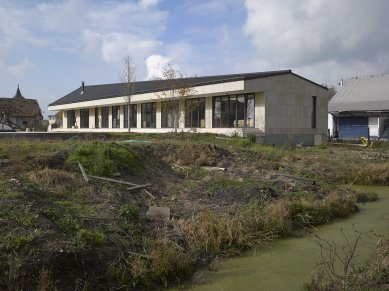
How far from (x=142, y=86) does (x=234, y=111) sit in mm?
11735

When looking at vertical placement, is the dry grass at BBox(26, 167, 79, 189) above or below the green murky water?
above

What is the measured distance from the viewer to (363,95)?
130 ft

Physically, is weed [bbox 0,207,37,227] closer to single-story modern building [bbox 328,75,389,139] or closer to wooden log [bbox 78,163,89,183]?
wooden log [bbox 78,163,89,183]

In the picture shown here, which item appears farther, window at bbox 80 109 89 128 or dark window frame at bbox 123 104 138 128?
window at bbox 80 109 89 128

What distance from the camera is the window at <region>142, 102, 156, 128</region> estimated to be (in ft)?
109

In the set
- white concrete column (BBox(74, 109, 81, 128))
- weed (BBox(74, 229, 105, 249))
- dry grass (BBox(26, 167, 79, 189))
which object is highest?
white concrete column (BBox(74, 109, 81, 128))

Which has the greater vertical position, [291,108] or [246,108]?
[291,108]

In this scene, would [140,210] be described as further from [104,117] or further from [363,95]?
[363,95]

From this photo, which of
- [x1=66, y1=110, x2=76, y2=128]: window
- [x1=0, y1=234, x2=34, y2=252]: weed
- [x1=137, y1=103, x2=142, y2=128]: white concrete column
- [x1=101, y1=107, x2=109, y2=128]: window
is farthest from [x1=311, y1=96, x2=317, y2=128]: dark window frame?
[x1=0, y1=234, x2=34, y2=252]: weed

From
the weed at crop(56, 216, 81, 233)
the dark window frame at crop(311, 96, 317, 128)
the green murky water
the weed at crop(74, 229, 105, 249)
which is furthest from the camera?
the dark window frame at crop(311, 96, 317, 128)

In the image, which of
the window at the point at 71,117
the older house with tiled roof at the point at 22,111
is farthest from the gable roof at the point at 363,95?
the older house with tiled roof at the point at 22,111

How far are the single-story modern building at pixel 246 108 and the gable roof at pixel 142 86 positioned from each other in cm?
8

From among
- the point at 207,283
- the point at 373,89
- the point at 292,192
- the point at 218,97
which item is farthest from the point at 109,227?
the point at 373,89

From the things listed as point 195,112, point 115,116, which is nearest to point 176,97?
point 195,112
